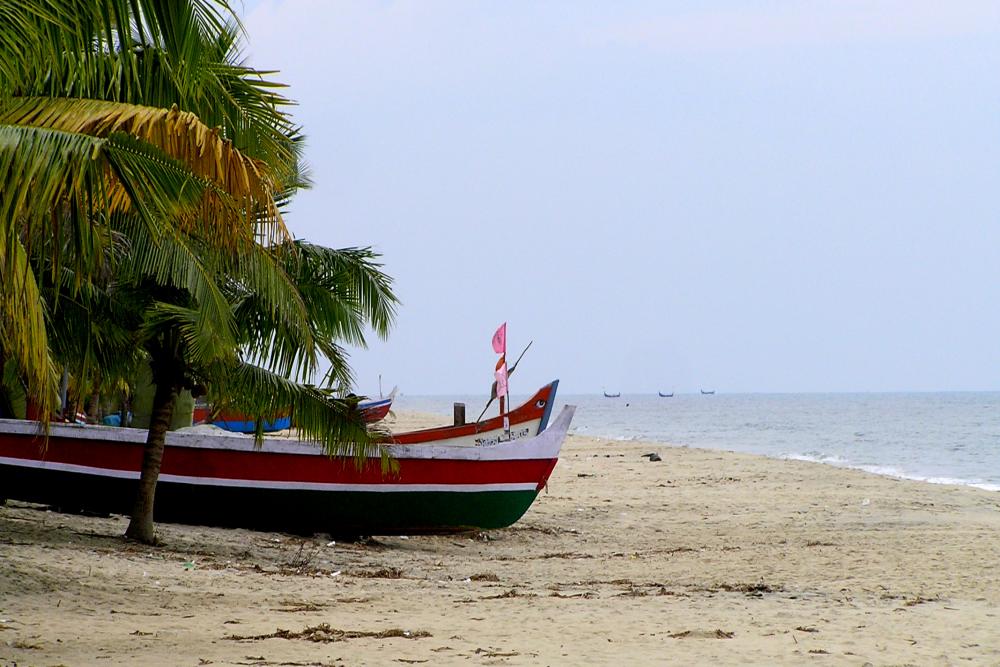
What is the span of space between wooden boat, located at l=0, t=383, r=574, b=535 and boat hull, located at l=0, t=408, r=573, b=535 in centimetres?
1

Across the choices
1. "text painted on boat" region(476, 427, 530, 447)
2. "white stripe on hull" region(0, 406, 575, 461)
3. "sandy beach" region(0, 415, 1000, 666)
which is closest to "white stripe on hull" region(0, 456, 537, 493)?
"white stripe on hull" region(0, 406, 575, 461)

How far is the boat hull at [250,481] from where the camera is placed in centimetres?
1180

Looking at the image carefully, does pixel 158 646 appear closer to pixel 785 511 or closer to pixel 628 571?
pixel 628 571

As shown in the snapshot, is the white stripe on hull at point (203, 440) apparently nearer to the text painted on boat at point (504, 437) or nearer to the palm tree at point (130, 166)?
the text painted on boat at point (504, 437)

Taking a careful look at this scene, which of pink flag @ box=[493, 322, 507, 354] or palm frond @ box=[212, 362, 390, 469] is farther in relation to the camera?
pink flag @ box=[493, 322, 507, 354]

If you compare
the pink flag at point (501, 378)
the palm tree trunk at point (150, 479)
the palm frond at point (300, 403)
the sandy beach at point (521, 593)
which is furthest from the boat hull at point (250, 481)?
the pink flag at point (501, 378)

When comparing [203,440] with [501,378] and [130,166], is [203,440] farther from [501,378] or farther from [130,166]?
[130,166]

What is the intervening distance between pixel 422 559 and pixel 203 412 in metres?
20.8

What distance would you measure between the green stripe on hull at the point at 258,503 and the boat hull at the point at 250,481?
1 centimetres

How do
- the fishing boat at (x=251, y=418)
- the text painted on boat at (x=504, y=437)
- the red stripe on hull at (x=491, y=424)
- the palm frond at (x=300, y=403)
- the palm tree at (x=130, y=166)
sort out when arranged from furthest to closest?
1. the text painted on boat at (x=504, y=437)
2. the red stripe on hull at (x=491, y=424)
3. the fishing boat at (x=251, y=418)
4. the palm frond at (x=300, y=403)
5. the palm tree at (x=130, y=166)

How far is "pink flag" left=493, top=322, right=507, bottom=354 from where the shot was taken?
1524 centimetres

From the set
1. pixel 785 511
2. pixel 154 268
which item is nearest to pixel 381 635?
pixel 154 268

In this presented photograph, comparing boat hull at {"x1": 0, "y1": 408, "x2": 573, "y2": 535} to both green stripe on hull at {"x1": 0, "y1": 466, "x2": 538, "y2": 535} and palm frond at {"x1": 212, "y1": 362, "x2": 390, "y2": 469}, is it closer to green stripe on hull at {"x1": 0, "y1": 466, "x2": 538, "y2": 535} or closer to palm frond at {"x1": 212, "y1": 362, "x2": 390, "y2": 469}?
green stripe on hull at {"x1": 0, "y1": 466, "x2": 538, "y2": 535}

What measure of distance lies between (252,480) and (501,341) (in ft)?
15.2
